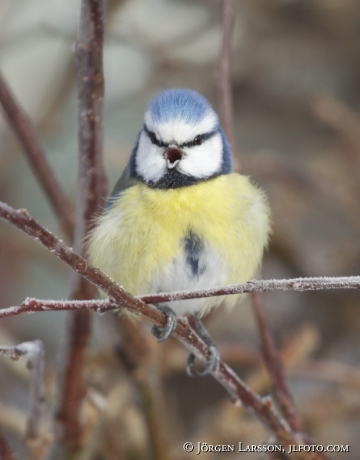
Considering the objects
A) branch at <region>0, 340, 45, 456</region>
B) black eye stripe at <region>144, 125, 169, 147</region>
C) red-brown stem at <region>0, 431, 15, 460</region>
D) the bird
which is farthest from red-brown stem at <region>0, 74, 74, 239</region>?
red-brown stem at <region>0, 431, 15, 460</region>

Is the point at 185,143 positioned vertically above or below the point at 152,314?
above

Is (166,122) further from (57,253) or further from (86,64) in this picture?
(57,253)

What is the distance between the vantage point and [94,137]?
2.50 feet

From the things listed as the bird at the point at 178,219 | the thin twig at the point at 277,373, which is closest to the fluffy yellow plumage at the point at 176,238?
the bird at the point at 178,219

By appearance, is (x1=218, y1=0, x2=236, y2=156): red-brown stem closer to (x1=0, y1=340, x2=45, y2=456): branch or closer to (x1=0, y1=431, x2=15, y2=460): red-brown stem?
(x1=0, y1=340, x2=45, y2=456): branch

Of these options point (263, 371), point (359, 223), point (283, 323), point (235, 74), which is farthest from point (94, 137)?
point (235, 74)

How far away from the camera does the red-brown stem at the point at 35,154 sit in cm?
84

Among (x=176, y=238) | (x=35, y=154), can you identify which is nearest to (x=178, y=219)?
(x=176, y=238)

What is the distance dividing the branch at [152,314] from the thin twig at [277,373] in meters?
0.04

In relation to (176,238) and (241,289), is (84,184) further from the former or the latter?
(241,289)

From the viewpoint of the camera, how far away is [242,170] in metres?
1.34

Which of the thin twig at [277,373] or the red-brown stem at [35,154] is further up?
the red-brown stem at [35,154]

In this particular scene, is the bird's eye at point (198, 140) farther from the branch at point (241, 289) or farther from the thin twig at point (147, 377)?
the branch at point (241, 289)

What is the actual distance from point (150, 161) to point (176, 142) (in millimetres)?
57
